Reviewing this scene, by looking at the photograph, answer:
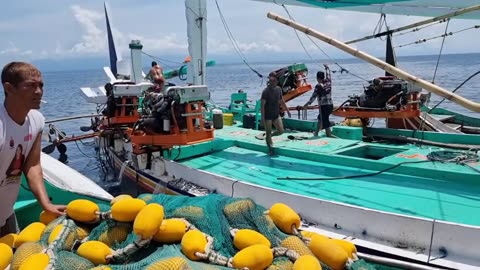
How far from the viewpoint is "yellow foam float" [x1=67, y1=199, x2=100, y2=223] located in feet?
8.69

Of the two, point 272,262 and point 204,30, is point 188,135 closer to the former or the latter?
point 204,30

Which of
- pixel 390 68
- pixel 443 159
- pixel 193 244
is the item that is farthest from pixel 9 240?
pixel 443 159

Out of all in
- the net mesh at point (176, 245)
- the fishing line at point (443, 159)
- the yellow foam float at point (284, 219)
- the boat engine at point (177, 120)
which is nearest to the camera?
the net mesh at point (176, 245)

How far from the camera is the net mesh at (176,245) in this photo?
230cm

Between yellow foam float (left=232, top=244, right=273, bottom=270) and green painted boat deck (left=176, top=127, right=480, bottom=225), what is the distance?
123 inches

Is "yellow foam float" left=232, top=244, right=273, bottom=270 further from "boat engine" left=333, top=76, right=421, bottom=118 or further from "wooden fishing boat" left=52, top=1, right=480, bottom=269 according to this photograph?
"boat engine" left=333, top=76, right=421, bottom=118

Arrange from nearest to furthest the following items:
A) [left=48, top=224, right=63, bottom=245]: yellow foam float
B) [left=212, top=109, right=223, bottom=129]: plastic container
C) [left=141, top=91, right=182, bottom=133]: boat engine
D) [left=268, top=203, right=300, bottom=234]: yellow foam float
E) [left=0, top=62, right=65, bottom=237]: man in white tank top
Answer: [left=48, top=224, right=63, bottom=245]: yellow foam float < [left=0, top=62, right=65, bottom=237]: man in white tank top < [left=268, top=203, right=300, bottom=234]: yellow foam float < [left=141, top=91, right=182, bottom=133]: boat engine < [left=212, top=109, right=223, bottom=129]: plastic container

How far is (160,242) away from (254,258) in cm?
59

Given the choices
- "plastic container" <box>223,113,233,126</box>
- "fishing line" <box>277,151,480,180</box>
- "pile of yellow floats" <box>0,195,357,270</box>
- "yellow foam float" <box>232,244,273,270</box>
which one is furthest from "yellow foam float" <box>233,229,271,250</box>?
"plastic container" <box>223,113,233,126</box>

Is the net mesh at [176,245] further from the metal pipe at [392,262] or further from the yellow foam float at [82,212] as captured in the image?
the metal pipe at [392,262]

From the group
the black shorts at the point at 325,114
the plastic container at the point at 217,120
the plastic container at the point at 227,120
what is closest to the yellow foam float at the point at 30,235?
the black shorts at the point at 325,114

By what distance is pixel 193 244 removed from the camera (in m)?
2.43

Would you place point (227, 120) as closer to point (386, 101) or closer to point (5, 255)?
point (386, 101)

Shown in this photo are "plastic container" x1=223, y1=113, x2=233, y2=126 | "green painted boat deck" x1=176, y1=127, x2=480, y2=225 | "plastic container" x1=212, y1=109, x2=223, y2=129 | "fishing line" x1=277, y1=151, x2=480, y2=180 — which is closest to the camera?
"green painted boat deck" x1=176, y1=127, x2=480, y2=225
